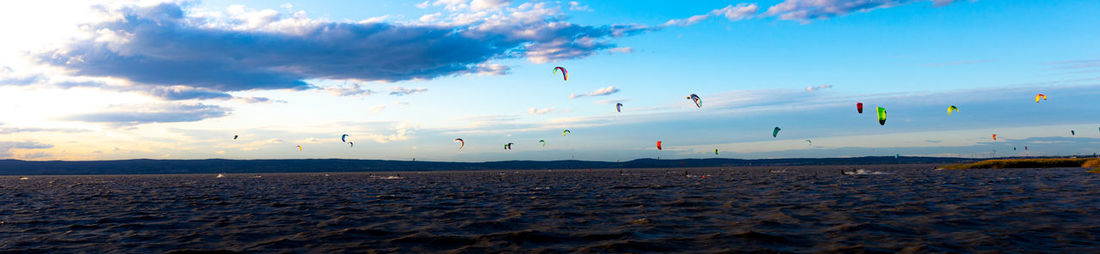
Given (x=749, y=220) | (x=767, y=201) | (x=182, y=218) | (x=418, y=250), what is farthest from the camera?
(x=767, y=201)

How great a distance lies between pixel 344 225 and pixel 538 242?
8508 mm

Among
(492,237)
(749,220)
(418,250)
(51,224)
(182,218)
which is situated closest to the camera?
(418,250)

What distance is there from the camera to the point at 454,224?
892 inches

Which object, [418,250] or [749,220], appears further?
[749,220]

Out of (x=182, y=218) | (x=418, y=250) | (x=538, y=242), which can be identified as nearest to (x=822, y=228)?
(x=538, y=242)

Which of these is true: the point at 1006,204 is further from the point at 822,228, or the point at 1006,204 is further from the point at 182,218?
the point at 182,218

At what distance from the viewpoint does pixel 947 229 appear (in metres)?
18.8

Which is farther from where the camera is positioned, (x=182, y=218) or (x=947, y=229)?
(x=182, y=218)

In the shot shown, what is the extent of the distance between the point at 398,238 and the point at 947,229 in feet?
52.3

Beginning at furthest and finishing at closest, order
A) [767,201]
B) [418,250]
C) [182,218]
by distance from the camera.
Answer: [767,201], [182,218], [418,250]

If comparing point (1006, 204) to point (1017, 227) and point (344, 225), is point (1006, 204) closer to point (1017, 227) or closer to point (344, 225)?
point (1017, 227)

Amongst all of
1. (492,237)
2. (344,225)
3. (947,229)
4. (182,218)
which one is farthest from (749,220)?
(182,218)

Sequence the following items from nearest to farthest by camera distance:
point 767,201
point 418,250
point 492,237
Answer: point 418,250
point 492,237
point 767,201

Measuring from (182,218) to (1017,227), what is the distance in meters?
29.7
